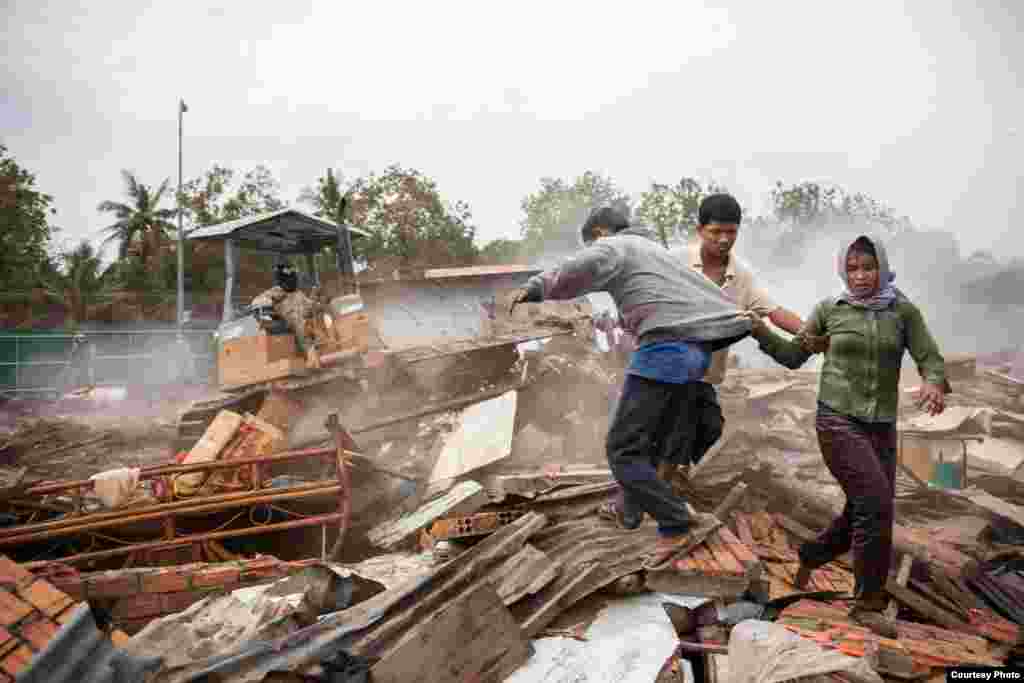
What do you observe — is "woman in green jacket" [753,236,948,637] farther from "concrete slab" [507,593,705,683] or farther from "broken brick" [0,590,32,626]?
"broken brick" [0,590,32,626]

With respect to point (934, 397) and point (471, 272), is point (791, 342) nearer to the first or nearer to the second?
point (934, 397)

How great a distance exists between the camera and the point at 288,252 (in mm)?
9891

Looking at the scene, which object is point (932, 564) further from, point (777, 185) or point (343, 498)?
point (777, 185)

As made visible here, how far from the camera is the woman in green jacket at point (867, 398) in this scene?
2701mm

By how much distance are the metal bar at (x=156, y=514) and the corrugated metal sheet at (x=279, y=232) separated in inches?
203

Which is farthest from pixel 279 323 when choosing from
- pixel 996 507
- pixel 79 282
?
pixel 79 282

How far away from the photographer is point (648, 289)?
2.86m

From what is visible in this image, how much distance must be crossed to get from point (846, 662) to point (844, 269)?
1.92 metres

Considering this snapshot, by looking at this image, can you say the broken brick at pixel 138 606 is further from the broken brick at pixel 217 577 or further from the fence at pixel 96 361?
the fence at pixel 96 361

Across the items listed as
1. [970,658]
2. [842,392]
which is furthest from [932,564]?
[842,392]

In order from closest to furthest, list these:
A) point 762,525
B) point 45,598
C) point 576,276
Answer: point 45,598, point 576,276, point 762,525

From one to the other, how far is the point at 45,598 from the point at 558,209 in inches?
1712

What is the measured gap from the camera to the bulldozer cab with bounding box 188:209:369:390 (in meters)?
7.21

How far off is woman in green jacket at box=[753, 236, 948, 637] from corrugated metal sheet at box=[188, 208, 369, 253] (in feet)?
24.1
